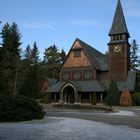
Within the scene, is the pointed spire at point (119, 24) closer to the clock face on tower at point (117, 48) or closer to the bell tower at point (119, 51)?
the bell tower at point (119, 51)

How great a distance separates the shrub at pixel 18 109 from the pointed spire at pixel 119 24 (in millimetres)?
39835

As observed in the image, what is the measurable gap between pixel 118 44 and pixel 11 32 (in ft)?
68.9

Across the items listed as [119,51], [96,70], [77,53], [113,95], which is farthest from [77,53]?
[113,95]

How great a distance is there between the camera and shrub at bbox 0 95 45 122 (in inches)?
743

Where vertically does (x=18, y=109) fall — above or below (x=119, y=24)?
below

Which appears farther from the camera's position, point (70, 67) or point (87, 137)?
point (70, 67)

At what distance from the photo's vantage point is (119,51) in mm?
56875

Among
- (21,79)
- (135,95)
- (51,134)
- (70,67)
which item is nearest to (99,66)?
(70,67)

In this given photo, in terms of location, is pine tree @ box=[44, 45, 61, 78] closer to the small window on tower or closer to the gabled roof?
the gabled roof

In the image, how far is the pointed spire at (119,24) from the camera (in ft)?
190

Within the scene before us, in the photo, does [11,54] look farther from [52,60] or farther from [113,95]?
[52,60]

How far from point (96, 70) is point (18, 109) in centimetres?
3938

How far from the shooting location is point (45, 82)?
2707 inches

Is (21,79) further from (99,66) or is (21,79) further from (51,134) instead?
(51,134)
